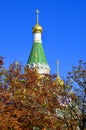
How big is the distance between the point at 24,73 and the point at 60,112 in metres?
6.49

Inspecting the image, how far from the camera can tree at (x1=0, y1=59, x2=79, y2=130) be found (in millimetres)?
18359

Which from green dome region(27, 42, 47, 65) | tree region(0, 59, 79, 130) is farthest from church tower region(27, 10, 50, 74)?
tree region(0, 59, 79, 130)

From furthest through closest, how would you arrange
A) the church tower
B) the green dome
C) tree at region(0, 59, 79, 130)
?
the green dome → the church tower → tree at region(0, 59, 79, 130)

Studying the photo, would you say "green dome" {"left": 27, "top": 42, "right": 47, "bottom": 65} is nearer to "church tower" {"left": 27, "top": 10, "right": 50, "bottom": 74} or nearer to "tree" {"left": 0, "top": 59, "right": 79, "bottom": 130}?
"church tower" {"left": 27, "top": 10, "right": 50, "bottom": 74}

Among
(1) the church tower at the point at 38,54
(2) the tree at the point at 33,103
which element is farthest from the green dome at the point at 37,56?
(2) the tree at the point at 33,103

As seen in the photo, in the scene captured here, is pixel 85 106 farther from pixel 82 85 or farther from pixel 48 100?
pixel 48 100

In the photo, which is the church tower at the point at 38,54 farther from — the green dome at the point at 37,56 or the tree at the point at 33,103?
the tree at the point at 33,103


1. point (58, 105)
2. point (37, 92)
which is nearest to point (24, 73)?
point (37, 92)

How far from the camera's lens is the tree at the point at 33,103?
18.4 meters

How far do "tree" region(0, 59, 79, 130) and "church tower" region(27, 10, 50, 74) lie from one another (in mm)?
22339

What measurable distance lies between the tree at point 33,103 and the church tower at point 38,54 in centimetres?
2234

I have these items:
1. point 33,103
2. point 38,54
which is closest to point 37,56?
point 38,54

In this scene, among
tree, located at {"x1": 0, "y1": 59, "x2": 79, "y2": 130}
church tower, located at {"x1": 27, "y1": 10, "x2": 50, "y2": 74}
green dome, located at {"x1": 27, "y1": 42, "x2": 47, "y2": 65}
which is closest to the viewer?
tree, located at {"x1": 0, "y1": 59, "x2": 79, "y2": 130}

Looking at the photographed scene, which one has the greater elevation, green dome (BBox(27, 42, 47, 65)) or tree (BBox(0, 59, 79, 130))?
green dome (BBox(27, 42, 47, 65))
